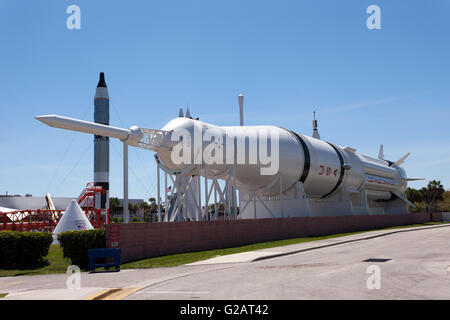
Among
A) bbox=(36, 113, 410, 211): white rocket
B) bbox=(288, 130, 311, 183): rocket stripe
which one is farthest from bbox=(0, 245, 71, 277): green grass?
bbox=(288, 130, 311, 183): rocket stripe

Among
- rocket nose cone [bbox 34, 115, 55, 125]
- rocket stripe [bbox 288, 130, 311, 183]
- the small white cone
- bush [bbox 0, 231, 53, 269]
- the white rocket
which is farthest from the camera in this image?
rocket stripe [bbox 288, 130, 311, 183]

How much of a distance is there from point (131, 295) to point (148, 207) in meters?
90.1

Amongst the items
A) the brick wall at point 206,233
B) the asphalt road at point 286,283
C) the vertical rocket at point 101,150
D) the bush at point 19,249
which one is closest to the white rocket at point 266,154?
the brick wall at point 206,233

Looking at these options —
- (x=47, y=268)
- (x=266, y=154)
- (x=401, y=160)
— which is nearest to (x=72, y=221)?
(x=47, y=268)

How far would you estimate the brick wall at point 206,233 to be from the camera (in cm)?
1831

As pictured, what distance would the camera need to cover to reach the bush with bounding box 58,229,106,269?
56.8ft

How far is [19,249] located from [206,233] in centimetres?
859

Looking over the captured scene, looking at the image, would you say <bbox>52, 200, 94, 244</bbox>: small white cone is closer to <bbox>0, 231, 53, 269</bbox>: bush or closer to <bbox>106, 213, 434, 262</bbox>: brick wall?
<bbox>0, 231, 53, 269</bbox>: bush

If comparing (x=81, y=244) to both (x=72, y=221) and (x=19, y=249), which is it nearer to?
(x=19, y=249)

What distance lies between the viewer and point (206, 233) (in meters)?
22.2

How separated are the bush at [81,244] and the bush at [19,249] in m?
1.37

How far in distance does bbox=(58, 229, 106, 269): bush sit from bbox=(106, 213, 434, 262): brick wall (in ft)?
1.38

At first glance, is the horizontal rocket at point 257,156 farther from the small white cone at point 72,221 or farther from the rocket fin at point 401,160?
the rocket fin at point 401,160
